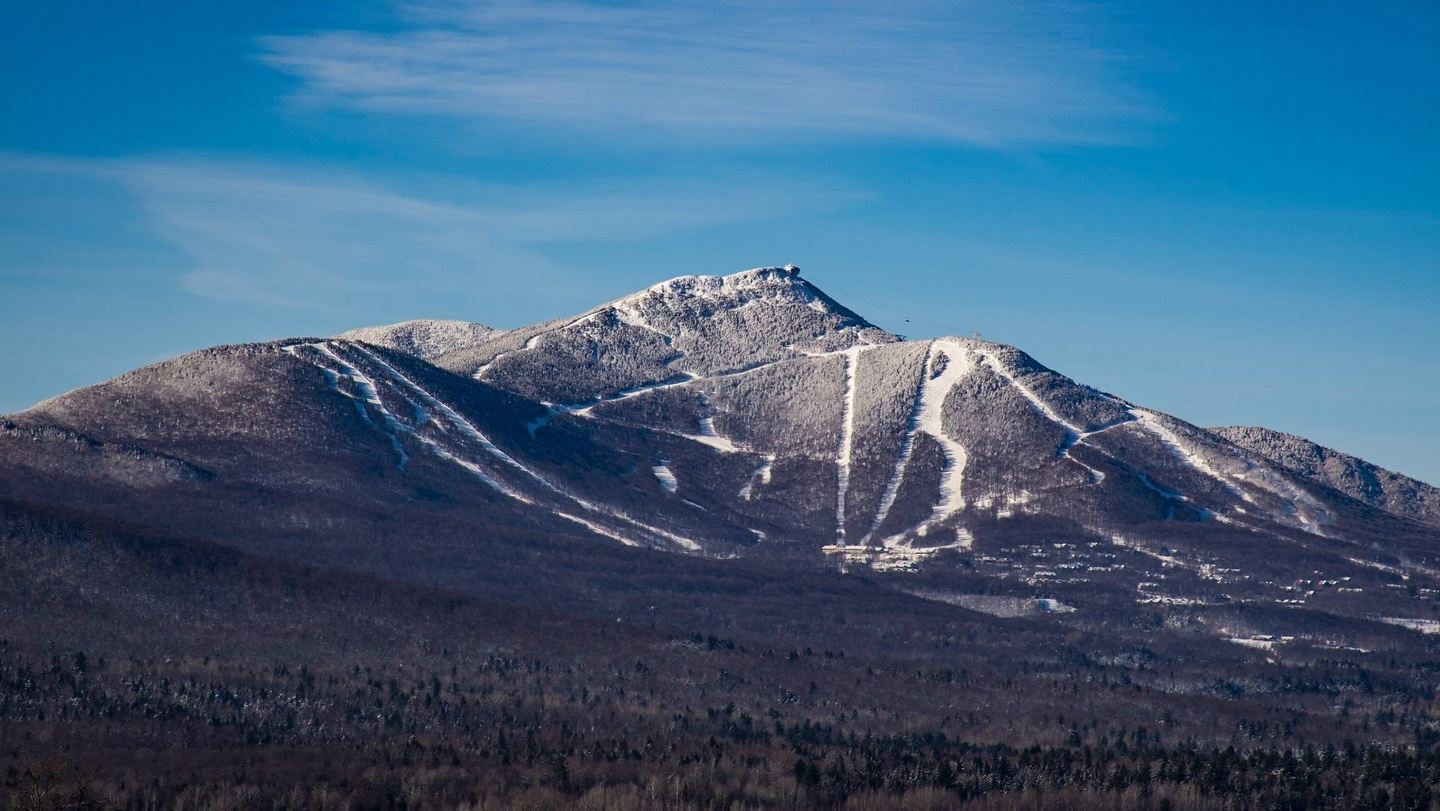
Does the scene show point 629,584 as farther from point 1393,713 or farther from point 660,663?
point 1393,713

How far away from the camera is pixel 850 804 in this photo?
8900cm

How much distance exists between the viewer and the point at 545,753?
99062 millimetres

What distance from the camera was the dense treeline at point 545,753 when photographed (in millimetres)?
85562

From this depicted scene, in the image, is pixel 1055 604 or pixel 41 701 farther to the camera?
pixel 1055 604

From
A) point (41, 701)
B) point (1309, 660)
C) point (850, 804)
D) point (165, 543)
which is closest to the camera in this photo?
point (850, 804)

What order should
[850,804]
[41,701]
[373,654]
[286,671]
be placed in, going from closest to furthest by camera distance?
[850,804] < [41,701] < [286,671] < [373,654]

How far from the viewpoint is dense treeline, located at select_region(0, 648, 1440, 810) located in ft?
281

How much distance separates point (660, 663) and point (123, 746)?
53749mm

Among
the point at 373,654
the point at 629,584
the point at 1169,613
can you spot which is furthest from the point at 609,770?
the point at 1169,613

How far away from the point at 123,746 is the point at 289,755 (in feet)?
28.7

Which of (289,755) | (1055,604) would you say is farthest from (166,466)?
(289,755)

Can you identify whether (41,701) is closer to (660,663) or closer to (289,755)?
(289,755)

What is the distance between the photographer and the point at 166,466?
196750 millimetres

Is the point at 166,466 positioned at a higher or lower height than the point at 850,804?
higher
